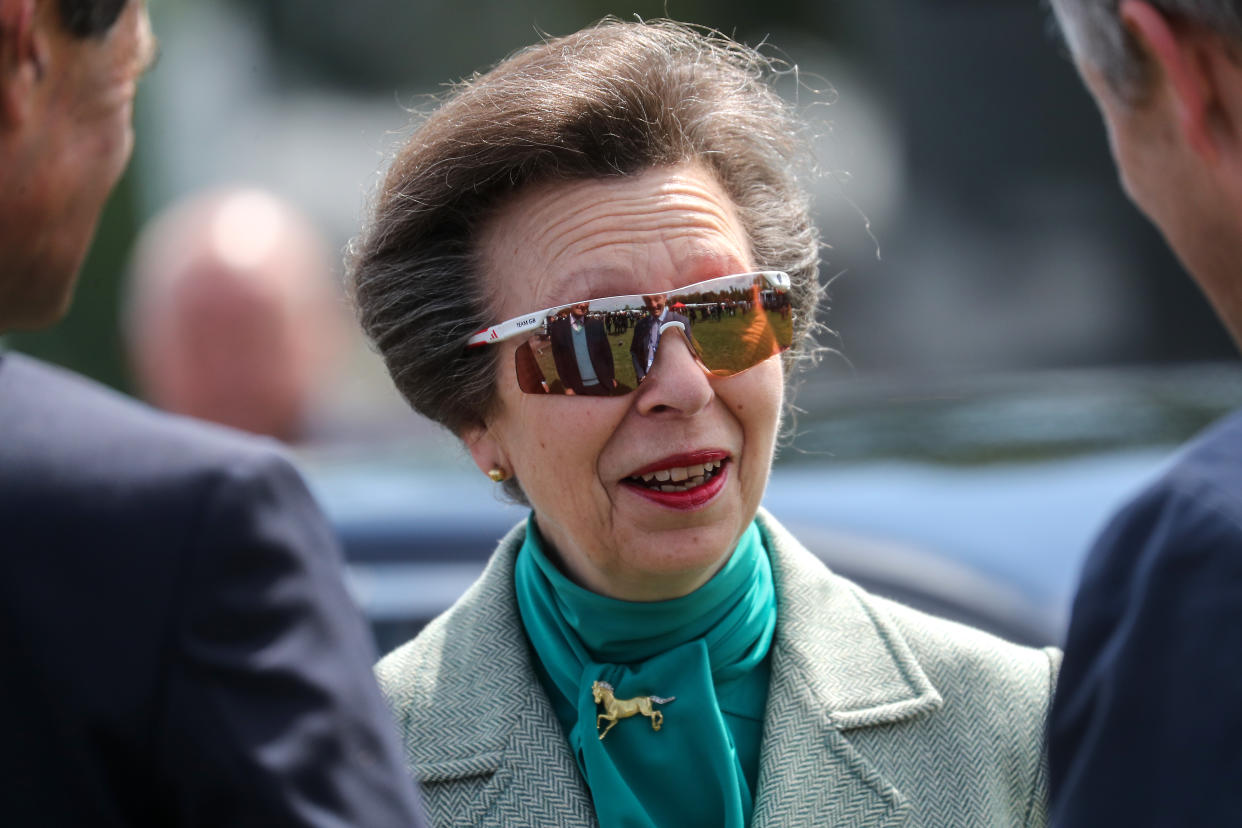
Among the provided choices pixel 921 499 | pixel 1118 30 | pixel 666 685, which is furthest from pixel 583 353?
pixel 921 499

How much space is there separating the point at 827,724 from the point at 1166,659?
1.23 m

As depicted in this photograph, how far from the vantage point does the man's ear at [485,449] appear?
2.88m

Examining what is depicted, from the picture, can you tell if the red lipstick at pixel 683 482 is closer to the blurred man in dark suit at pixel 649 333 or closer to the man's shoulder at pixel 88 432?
the blurred man in dark suit at pixel 649 333

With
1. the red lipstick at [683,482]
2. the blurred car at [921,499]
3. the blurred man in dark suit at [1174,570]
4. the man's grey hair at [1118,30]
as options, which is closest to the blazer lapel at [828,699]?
the red lipstick at [683,482]

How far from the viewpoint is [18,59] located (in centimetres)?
151

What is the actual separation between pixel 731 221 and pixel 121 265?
8.96 m

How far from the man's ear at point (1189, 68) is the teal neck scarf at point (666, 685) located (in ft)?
4.32

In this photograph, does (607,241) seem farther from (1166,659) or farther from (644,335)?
(1166,659)

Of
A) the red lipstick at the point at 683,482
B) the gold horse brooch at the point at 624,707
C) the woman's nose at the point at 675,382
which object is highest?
the woman's nose at the point at 675,382

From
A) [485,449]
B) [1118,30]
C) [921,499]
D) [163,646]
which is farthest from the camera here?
[921,499]

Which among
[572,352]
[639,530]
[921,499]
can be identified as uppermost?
[572,352]

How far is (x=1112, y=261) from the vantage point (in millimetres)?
11953

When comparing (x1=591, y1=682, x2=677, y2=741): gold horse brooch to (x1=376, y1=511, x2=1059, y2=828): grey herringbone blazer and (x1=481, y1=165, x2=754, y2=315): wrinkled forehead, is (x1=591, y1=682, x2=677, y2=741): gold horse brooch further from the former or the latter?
(x1=481, y1=165, x2=754, y2=315): wrinkled forehead

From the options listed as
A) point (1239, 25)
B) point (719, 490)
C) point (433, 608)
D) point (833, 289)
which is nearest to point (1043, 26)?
point (833, 289)
